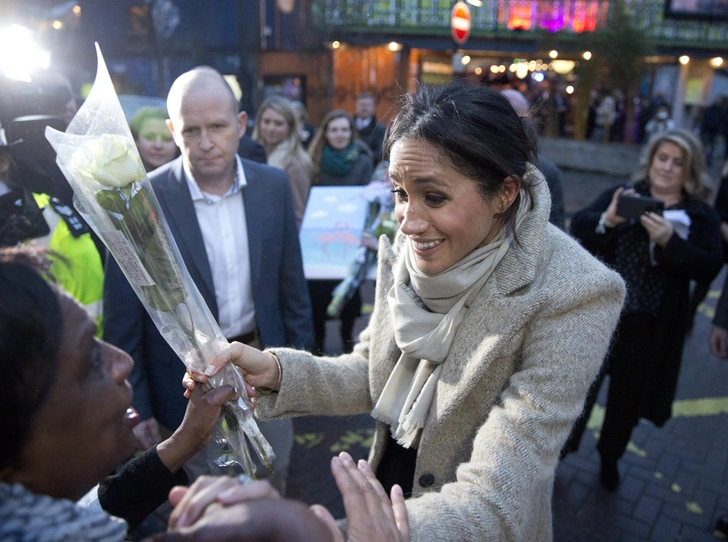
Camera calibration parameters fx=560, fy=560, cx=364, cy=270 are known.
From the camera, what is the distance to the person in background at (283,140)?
4898 mm

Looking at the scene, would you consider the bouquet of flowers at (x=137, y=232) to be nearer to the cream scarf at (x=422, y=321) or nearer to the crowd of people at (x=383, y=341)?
the crowd of people at (x=383, y=341)

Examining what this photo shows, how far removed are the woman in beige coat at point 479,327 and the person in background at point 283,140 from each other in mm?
3255

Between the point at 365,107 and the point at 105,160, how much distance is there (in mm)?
7460

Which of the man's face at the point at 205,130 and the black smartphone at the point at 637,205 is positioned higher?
the man's face at the point at 205,130

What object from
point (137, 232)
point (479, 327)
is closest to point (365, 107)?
point (479, 327)

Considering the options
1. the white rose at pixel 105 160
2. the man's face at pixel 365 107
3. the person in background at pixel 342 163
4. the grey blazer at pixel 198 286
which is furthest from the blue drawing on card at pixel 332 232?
the man's face at pixel 365 107

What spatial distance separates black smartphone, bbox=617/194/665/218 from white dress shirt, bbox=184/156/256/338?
2202 millimetres

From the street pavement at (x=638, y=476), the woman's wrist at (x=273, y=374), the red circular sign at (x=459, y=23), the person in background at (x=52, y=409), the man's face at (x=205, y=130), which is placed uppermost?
the red circular sign at (x=459, y=23)

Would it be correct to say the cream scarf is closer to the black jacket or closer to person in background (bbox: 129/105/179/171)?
the black jacket

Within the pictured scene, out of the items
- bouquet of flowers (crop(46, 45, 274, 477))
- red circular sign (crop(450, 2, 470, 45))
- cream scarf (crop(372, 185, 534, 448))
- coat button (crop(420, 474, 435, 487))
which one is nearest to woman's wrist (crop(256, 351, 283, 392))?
bouquet of flowers (crop(46, 45, 274, 477))

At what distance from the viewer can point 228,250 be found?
8.61 feet

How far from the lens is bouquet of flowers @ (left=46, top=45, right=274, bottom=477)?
1.32 m

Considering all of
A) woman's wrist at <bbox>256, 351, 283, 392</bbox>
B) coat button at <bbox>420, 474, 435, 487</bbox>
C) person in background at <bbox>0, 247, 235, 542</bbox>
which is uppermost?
person in background at <bbox>0, 247, 235, 542</bbox>

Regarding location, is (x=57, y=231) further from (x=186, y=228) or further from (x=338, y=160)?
(x=338, y=160)
